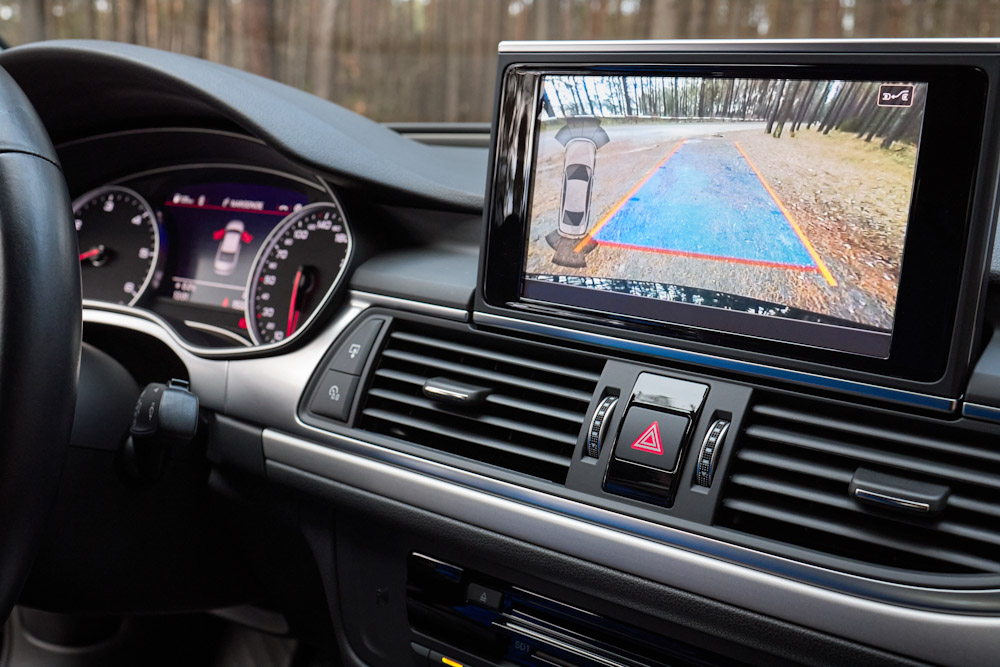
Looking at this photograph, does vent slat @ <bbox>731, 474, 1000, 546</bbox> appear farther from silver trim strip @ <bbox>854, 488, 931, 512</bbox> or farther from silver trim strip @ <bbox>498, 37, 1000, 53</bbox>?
→ silver trim strip @ <bbox>498, 37, 1000, 53</bbox>

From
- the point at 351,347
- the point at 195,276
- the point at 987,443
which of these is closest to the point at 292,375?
the point at 351,347

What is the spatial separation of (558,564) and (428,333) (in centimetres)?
41

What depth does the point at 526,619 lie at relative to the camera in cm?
124

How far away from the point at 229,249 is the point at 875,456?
1.23 metres

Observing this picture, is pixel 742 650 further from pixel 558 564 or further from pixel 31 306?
pixel 31 306

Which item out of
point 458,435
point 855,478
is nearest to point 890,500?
point 855,478

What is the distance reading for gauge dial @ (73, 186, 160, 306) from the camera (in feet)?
5.98

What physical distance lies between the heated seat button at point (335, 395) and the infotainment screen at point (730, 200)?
14.0 inches

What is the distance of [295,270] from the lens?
1.59m

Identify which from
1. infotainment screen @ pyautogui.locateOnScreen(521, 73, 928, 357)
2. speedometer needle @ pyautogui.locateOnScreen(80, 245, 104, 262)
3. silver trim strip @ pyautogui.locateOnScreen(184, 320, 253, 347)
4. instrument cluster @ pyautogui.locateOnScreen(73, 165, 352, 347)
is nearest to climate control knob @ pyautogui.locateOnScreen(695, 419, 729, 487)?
infotainment screen @ pyautogui.locateOnScreen(521, 73, 928, 357)

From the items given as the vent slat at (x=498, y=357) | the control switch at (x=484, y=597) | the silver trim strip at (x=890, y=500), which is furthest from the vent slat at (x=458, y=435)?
the silver trim strip at (x=890, y=500)

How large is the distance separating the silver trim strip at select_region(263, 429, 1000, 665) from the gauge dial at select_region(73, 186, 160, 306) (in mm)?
675

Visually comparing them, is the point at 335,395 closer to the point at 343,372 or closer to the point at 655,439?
the point at 343,372

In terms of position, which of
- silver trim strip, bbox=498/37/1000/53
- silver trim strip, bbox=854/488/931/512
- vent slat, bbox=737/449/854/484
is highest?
silver trim strip, bbox=498/37/1000/53
